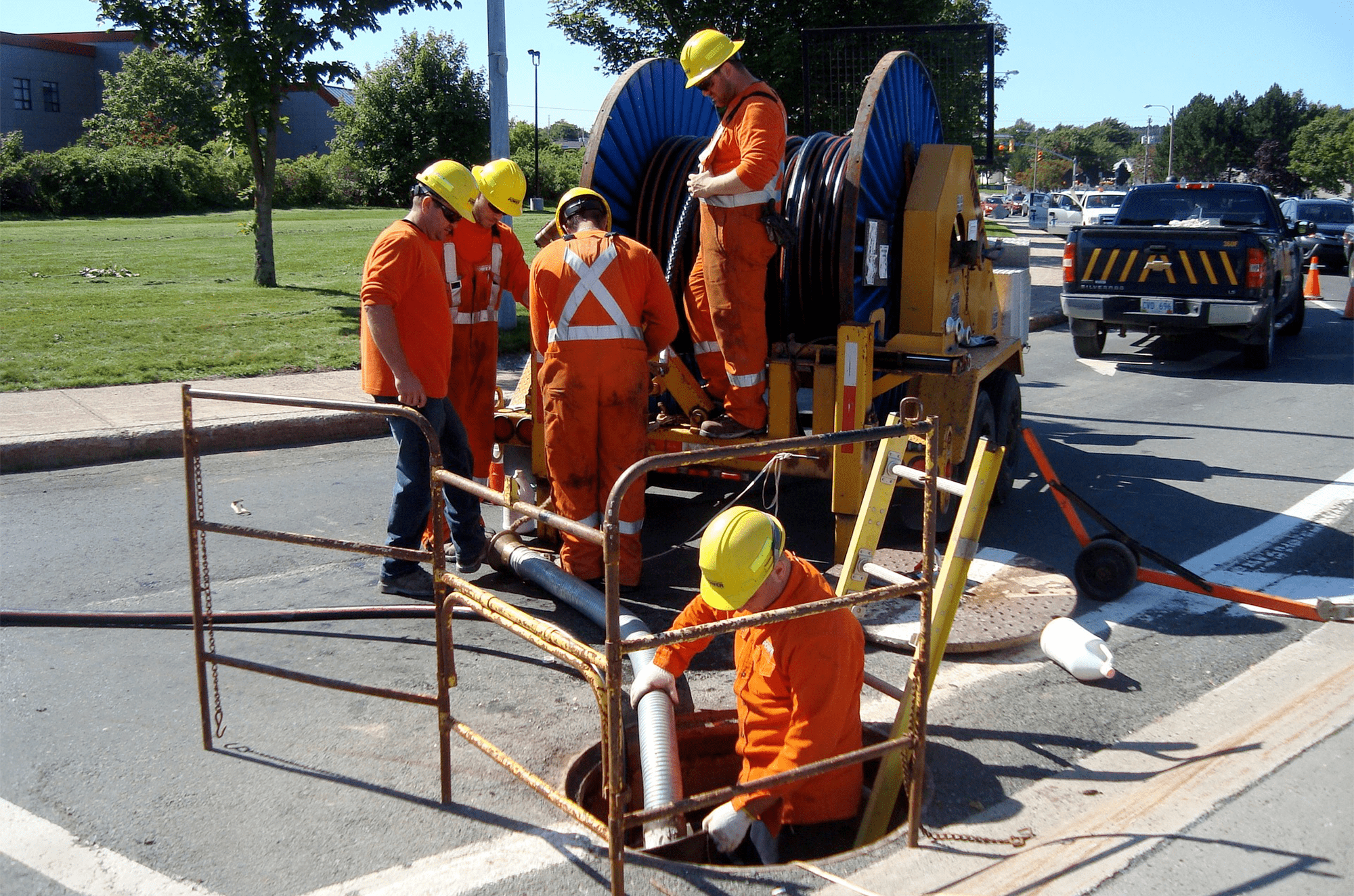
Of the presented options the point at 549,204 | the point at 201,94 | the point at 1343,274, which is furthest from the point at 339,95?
the point at 1343,274

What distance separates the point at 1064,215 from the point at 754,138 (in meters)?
39.4

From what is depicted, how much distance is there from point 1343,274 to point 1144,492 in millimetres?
21632

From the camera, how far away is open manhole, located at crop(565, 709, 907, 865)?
3729mm

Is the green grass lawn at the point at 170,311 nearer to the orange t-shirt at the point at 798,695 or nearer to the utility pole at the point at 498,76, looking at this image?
Answer: the utility pole at the point at 498,76

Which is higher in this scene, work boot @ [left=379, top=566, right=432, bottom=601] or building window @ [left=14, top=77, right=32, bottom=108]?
building window @ [left=14, top=77, right=32, bottom=108]

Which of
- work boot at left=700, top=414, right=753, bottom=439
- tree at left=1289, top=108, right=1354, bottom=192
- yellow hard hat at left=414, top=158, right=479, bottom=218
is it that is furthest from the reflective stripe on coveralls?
tree at left=1289, top=108, right=1354, bottom=192

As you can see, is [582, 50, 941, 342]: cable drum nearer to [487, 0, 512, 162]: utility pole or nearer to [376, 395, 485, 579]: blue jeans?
[376, 395, 485, 579]: blue jeans

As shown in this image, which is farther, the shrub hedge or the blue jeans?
the shrub hedge

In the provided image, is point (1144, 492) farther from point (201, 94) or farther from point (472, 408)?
point (201, 94)

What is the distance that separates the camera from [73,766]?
12.1 ft

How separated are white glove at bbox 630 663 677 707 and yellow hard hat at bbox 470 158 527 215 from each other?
3.07m

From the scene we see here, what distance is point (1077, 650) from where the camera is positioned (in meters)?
4.59

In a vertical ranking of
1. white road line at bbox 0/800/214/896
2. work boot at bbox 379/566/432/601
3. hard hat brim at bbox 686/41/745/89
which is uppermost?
hard hat brim at bbox 686/41/745/89

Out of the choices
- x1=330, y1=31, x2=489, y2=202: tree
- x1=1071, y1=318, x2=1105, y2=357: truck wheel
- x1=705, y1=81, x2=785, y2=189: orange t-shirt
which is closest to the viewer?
x1=705, y1=81, x2=785, y2=189: orange t-shirt
